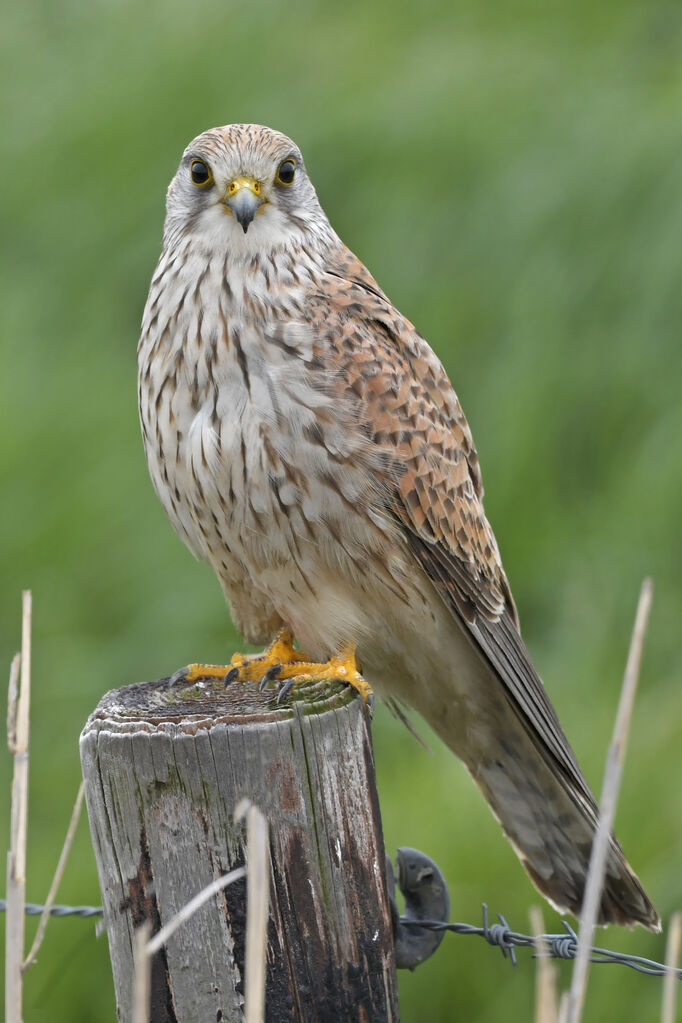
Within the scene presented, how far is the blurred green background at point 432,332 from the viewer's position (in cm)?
419

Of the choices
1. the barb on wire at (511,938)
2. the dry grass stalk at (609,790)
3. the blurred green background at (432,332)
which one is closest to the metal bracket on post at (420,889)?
the barb on wire at (511,938)

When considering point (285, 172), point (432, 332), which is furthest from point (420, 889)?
point (432, 332)

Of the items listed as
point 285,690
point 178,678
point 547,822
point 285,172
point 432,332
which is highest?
point 432,332

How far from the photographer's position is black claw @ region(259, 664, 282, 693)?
2853mm

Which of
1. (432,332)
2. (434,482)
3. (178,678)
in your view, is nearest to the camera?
(178,678)

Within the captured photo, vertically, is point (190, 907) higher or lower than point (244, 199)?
lower

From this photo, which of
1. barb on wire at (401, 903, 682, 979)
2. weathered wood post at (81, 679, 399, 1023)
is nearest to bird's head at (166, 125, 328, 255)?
weathered wood post at (81, 679, 399, 1023)

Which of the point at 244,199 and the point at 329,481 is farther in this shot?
the point at 244,199

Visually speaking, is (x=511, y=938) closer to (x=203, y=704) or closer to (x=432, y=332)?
(x=203, y=704)

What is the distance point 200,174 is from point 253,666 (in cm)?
121

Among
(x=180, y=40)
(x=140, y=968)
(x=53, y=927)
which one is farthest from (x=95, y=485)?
(x=140, y=968)

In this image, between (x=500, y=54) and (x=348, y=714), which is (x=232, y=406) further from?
(x=500, y=54)

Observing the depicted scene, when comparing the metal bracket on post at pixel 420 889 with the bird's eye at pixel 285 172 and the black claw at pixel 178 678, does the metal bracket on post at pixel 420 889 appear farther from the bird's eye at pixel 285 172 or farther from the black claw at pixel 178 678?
the bird's eye at pixel 285 172

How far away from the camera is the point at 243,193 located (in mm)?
3162
